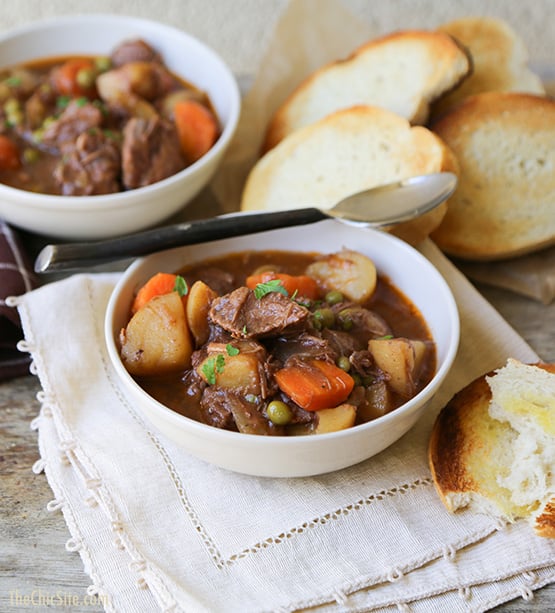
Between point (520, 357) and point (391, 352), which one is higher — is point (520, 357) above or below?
below

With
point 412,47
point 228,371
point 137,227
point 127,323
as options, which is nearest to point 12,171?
point 137,227

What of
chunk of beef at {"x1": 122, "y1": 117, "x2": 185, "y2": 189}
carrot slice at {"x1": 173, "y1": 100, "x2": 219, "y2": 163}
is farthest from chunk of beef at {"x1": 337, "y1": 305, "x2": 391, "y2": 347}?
carrot slice at {"x1": 173, "y1": 100, "x2": 219, "y2": 163}

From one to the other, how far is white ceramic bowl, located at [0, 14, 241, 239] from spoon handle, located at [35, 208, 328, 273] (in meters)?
0.36

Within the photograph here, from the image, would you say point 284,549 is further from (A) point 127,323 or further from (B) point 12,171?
(B) point 12,171

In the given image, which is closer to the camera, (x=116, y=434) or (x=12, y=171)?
(x=116, y=434)

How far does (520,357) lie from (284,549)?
1.32m

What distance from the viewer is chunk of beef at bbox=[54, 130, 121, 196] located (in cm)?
359

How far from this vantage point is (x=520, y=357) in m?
3.23

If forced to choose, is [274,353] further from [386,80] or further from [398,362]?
[386,80]

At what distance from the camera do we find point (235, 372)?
8.57 feet

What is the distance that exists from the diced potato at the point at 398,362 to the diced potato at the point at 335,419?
0.80 ft

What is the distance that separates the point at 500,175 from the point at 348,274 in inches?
44.8

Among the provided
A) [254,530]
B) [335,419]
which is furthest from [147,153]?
[254,530]

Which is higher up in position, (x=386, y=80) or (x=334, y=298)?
(x=386, y=80)
